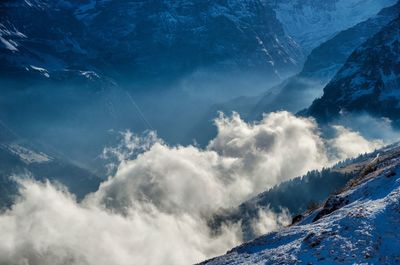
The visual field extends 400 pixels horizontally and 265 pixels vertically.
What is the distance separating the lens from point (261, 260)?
3647 centimetres

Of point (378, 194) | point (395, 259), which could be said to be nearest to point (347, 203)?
point (378, 194)

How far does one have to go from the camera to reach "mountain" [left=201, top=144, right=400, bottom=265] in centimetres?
3186

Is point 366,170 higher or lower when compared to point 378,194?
higher

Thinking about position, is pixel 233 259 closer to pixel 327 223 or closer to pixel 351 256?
pixel 327 223

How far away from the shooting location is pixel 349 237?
1319 inches

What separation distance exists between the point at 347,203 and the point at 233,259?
9.24 m

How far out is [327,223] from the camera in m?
36.9

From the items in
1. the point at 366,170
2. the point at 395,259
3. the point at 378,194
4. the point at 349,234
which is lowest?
the point at 395,259

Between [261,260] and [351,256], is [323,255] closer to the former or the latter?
[351,256]

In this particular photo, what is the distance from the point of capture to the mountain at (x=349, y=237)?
105 ft

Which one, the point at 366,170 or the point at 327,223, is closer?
the point at 327,223

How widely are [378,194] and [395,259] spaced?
951cm

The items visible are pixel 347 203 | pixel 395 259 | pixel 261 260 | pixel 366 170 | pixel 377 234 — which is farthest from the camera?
pixel 366 170

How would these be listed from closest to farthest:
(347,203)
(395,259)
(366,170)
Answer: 1. (395,259)
2. (347,203)
3. (366,170)
